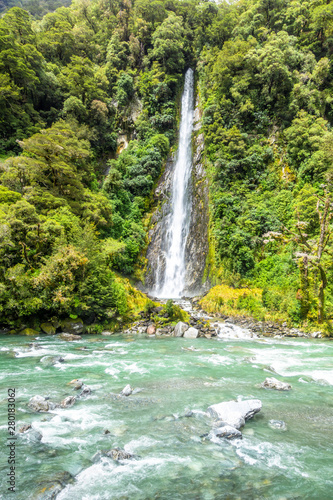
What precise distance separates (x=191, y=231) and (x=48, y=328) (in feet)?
58.5

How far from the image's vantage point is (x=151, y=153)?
30.1 meters

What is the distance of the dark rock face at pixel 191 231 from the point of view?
2542 cm

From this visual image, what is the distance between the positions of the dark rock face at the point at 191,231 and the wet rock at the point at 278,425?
1808 cm

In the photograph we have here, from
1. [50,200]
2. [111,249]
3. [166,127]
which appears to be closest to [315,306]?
[111,249]

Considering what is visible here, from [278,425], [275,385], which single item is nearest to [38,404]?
[278,425]

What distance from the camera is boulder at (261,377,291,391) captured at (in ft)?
23.4

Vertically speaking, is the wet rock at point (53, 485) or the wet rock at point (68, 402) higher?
the wet rock at point (53, 485)

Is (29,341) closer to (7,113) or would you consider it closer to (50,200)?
(50,200)

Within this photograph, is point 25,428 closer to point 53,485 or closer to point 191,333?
point 53,485

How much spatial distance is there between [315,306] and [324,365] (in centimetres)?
620

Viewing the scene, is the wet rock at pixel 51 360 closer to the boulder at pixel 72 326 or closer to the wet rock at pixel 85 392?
the wet rock at pixel 85 392

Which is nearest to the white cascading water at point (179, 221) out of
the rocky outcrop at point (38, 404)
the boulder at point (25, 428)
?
the rocky outcrop at point (38, 404)

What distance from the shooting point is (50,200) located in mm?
17547

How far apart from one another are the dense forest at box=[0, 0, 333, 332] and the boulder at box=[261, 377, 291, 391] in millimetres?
8366
